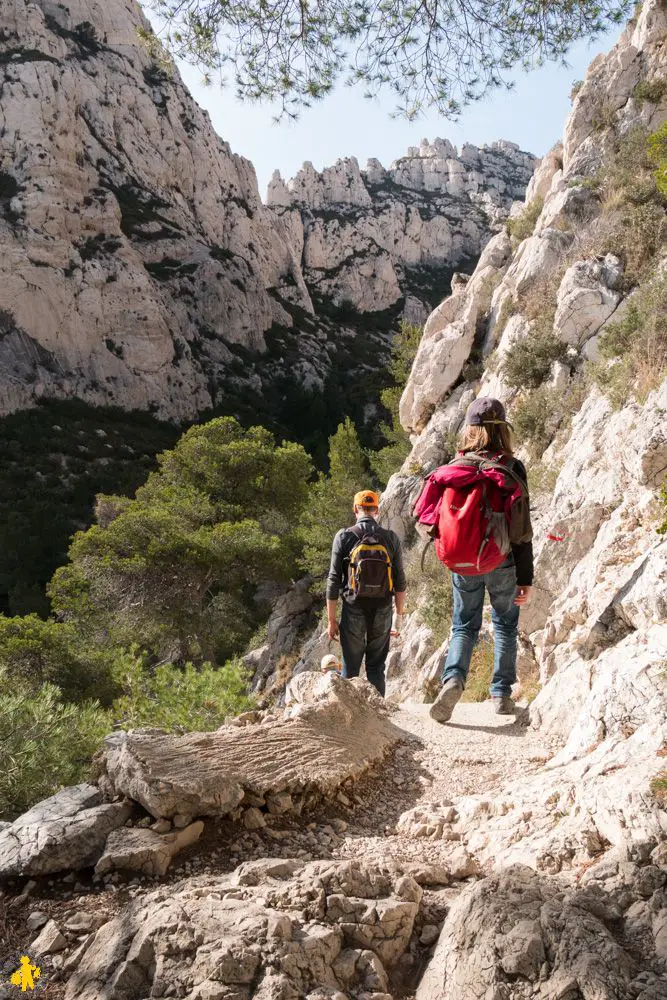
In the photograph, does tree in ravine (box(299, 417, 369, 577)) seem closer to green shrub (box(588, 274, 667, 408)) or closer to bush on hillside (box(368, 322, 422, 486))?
bush on hillside (box(368, 322, 422, 486))

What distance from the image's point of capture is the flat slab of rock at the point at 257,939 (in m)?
1.50

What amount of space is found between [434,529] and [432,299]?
3196 inches

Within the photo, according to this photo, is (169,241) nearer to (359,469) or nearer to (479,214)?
(359,469)

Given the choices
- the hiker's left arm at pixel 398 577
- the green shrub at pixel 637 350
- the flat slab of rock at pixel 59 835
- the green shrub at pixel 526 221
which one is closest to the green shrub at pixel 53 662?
the hiker's left arm at pixel 398 577

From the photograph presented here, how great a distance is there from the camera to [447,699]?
388 cm

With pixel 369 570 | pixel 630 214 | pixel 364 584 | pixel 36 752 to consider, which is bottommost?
pixel 36 752

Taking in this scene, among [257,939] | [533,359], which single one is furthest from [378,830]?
[533,359]

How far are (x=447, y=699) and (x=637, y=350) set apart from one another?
513 cm

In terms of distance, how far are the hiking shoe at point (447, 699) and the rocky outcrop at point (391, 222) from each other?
73638 millimetres

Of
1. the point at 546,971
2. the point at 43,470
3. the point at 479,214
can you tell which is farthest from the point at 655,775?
the point at 479,214

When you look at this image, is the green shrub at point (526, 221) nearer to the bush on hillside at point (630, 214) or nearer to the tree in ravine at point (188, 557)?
the bush on hillside at point (630, 214)

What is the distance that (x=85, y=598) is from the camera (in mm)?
14844

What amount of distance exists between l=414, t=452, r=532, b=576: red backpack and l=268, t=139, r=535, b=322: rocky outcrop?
241 ft

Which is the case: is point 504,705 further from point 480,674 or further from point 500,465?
point 500,465
